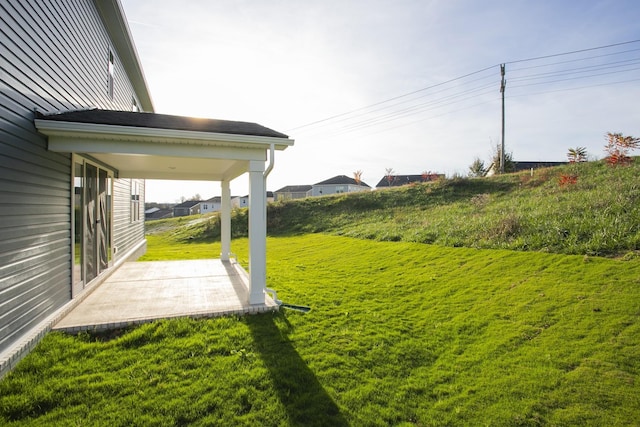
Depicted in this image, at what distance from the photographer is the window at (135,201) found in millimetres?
11922

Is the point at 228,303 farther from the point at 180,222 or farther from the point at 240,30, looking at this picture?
the point at 180,222

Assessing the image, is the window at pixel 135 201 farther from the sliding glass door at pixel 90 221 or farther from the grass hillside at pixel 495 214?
the grass hillside at pixel 495 214

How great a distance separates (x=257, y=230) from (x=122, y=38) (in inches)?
279

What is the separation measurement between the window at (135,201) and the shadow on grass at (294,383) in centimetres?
943

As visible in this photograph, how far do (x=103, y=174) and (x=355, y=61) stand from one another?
33.5 ft

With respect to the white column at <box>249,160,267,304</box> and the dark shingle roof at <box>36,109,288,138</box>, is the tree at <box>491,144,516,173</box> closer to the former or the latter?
the dark shingle roof at <box>36,109,288,138</box>

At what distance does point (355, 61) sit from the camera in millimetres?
13398

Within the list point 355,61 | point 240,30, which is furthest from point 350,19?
point 240,30

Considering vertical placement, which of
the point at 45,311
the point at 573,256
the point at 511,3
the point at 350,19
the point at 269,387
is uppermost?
the point at 350,19

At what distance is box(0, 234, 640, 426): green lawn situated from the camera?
119 inches

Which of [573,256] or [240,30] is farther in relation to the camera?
[240,30]

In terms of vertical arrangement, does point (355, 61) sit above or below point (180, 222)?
above

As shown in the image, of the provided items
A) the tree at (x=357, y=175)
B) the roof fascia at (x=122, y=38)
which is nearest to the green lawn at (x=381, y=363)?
the roof fascia at (x=122, y=38)

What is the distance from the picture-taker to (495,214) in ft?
35.2
